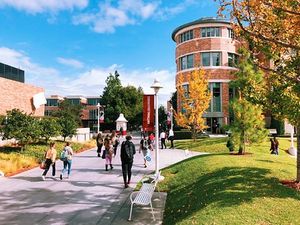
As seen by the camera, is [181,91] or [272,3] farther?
[181,91]

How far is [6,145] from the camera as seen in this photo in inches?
949

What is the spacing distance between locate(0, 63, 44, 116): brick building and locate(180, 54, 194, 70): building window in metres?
21.6

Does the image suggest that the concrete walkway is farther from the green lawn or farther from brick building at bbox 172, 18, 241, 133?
brick building at bbox 172, 18, 241, 133

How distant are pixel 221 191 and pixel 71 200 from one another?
4.73 m

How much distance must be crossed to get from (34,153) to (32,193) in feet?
34.1

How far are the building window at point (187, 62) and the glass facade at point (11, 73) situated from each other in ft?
73.1

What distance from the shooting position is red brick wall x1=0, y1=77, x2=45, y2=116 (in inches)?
1166

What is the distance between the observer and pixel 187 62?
50.8 m

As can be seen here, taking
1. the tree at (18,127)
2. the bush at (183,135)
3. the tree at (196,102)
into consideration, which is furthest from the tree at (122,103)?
the tree at (18,127)

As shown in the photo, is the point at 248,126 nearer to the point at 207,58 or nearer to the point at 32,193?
the point at 32,193

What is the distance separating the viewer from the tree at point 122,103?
70312 mm

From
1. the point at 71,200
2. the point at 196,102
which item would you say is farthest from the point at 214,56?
the point at 71,200

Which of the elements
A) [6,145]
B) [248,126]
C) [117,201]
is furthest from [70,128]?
[117,201]

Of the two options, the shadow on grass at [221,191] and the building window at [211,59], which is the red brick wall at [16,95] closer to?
the shadow on grass at [221,191]
